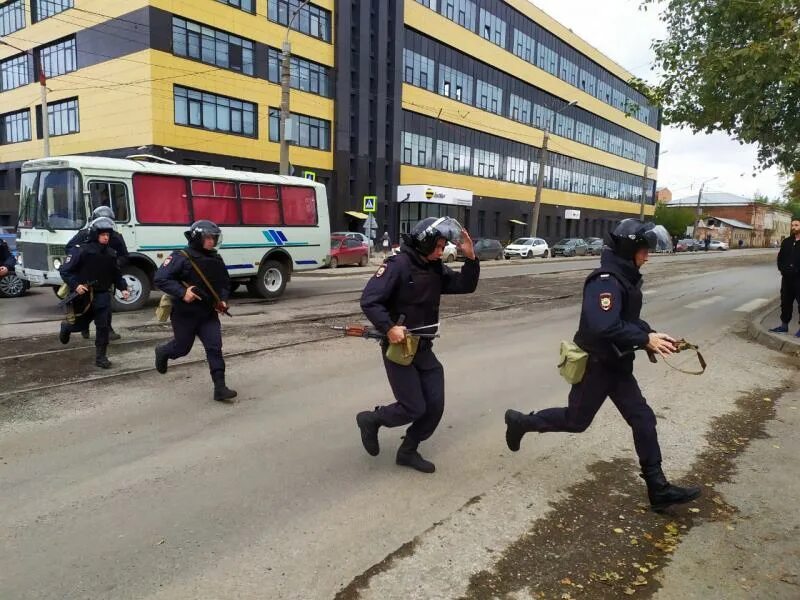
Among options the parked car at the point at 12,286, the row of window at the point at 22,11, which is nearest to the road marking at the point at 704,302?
the parked car at the point at 12,286

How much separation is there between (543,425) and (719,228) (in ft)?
348

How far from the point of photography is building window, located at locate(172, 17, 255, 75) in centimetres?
2655

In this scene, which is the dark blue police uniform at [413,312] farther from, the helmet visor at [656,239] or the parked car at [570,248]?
the parked car at [570,248]

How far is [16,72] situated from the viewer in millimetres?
35844

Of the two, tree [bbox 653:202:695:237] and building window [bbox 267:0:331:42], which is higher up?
building window [bbox 267:0:331:42]

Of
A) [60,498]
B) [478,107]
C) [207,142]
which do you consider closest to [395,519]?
[60,498]

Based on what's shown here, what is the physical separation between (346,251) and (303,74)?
12801 millimetres

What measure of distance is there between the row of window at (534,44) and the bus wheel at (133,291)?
31686 mm

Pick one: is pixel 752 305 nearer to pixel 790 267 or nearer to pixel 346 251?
pixel 790 267

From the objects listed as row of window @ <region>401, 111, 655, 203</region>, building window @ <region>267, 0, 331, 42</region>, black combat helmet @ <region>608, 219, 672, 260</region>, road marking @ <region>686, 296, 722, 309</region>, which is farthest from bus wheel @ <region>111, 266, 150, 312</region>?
row of window @ <region>401, 111, 655, 203</region>

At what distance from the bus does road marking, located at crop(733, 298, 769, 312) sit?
10.8m

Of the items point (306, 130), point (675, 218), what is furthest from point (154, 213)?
point (675, 218)

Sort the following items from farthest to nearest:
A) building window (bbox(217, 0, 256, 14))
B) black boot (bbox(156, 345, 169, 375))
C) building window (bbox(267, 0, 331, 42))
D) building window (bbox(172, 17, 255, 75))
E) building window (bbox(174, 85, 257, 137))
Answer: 1. building window (bbox(267, 0, 331, 42))
2. building window (bbox(217, 0, 256, 14))
3. building window (bbox(174, 85, 257, 137))
4. building window (bbox(172, 17, 255, 75))
5. black boot (bbox(156, 345, 169, 375))

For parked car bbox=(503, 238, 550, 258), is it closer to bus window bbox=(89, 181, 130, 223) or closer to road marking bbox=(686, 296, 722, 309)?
road marking bbox=(686, 296, 722, 309)
